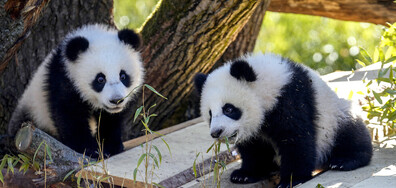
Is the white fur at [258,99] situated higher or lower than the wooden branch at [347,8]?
lower

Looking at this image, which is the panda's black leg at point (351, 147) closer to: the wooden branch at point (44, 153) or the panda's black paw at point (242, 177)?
the panda's black paw at point (242, 177)

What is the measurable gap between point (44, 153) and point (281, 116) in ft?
5.32

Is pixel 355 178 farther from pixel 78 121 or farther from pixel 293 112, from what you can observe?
pixel 78 121

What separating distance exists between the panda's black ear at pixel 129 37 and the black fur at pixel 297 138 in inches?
56.7

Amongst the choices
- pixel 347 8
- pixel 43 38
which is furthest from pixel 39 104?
pixel 347 8

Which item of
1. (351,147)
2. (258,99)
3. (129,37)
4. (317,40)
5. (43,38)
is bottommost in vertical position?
(351,147)

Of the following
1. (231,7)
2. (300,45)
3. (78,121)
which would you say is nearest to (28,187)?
(78,121)

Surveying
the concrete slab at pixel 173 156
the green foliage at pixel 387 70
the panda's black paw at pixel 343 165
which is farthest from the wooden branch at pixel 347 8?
the panda's black paw at pixel 343 165

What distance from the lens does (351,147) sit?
13.5ft

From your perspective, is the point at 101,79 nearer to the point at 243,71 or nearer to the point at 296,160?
the point at 243,71

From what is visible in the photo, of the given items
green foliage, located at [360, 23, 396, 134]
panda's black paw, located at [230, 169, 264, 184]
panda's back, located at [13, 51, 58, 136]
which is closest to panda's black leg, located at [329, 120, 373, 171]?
green foliage, located at [360, 23, 396, 134]

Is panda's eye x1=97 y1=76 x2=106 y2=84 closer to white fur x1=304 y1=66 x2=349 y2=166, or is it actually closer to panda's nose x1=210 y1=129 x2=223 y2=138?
panda's nose x1=210 y1=129 x2=223 y2=138

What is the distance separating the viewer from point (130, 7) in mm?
10633

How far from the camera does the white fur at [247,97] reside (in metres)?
3.83
